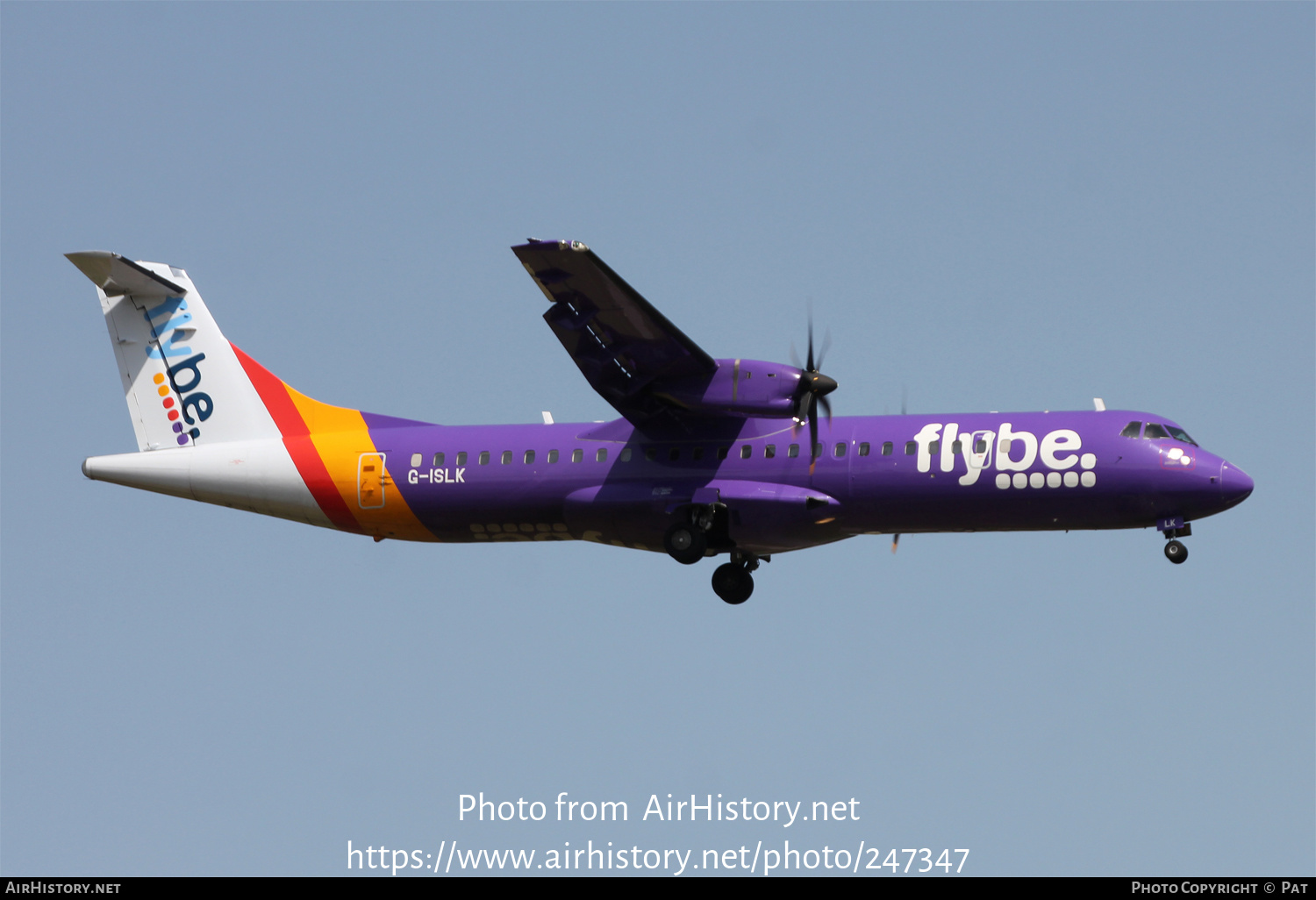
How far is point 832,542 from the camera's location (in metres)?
26.5

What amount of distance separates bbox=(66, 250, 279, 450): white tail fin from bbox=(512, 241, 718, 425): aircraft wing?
20.1 ft

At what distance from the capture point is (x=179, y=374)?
29.0 meters

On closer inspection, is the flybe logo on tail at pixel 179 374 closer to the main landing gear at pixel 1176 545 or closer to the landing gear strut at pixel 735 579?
the landing gear strut at pixel 735 579

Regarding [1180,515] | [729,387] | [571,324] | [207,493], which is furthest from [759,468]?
[207,493]

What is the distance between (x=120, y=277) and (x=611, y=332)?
952 cm

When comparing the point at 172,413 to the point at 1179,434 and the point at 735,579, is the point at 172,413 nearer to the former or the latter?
the point at 735,579

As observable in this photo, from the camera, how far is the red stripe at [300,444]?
90.1 ft

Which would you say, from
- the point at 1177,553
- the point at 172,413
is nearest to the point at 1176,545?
the point at 1177,553

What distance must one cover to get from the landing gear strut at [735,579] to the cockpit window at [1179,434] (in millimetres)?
6988

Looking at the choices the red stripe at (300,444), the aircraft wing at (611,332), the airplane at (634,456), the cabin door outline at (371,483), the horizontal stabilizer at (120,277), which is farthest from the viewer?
the horizontal stabilizer at (120,277)

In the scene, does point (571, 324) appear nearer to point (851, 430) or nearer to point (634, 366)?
point (634, 366)

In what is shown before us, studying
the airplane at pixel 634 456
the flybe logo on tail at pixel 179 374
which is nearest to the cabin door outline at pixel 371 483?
the airplane at pixel 634 456

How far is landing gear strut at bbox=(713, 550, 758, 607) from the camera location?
27.5m

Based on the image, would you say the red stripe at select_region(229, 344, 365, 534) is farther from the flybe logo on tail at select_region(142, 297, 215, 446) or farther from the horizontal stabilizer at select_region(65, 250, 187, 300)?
the horizontal stabilizer at select_region(65, 250, 187, 300)
